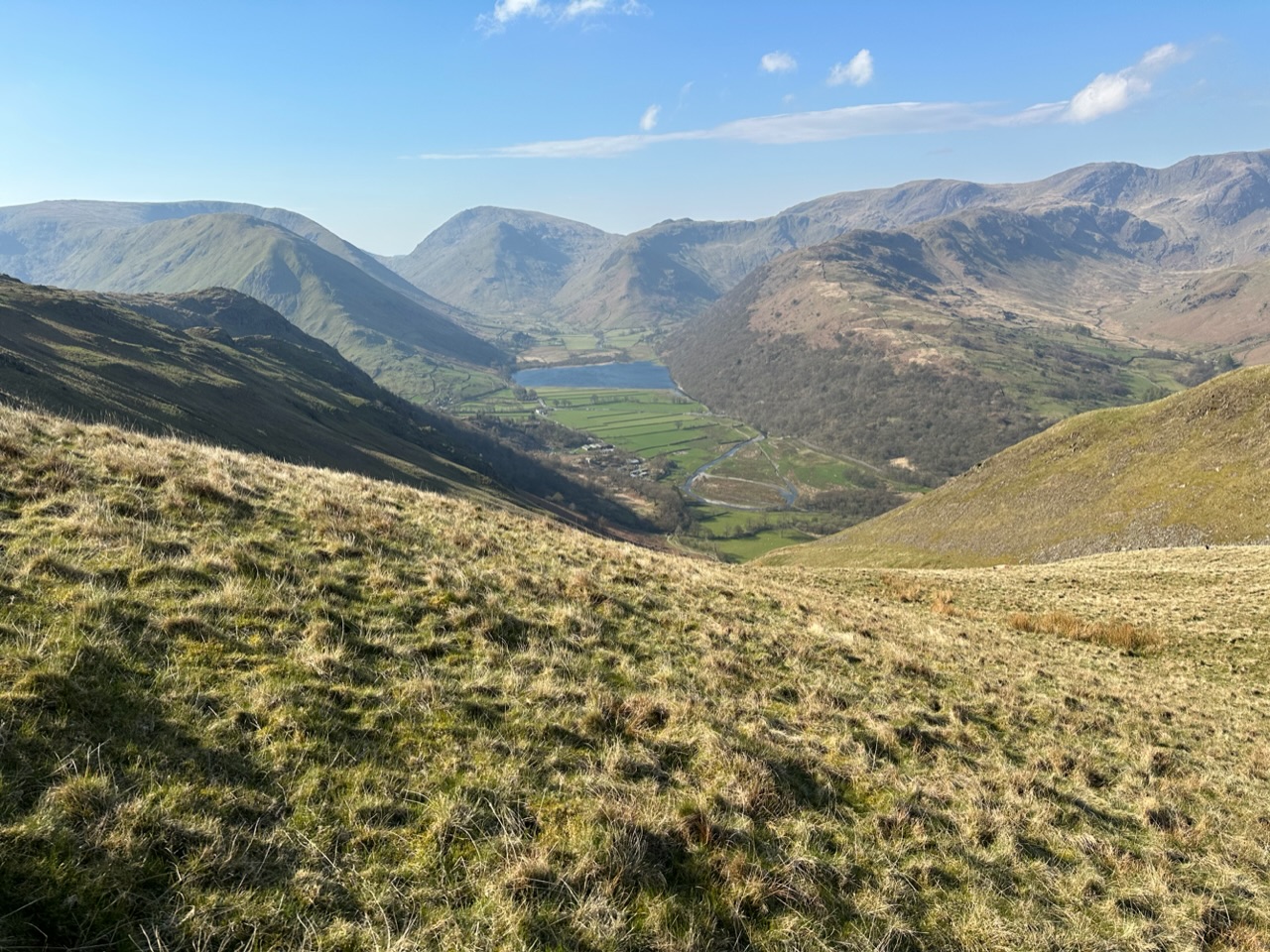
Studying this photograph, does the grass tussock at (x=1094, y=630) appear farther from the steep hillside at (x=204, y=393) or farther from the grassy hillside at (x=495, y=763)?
the steep hillside at (x=204, y=393)

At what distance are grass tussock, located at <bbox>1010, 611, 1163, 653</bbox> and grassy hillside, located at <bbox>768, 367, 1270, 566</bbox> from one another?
5218 cm

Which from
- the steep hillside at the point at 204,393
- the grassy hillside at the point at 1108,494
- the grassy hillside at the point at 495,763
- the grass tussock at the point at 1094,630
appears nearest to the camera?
the grassy hillside at the point at 495,763

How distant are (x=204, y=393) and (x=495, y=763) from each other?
4227 inches

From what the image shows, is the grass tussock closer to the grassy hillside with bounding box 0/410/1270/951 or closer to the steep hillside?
the grassy hillside with bounding box 0/410/1270/951

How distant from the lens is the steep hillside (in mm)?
66375

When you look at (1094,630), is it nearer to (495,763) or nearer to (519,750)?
(519,750)

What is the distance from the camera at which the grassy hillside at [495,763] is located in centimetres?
539

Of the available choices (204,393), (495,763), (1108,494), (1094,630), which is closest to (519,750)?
(495,763)

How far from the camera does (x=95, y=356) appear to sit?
85500 millimetres

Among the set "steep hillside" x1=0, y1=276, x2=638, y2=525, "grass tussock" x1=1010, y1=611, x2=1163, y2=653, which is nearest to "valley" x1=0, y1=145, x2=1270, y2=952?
"grass tussock" x1=1010, y1=611, x2=1163, y2=653

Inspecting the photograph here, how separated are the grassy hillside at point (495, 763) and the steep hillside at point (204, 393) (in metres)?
41.8

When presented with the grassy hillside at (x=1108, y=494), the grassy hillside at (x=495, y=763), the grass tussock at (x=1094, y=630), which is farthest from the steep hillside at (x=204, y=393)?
the grassy hillside at (x=1108, y=494)

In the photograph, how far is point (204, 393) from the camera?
91.6 meters

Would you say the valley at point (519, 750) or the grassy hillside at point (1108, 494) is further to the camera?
the grassy hillside at point (1108, 494)
